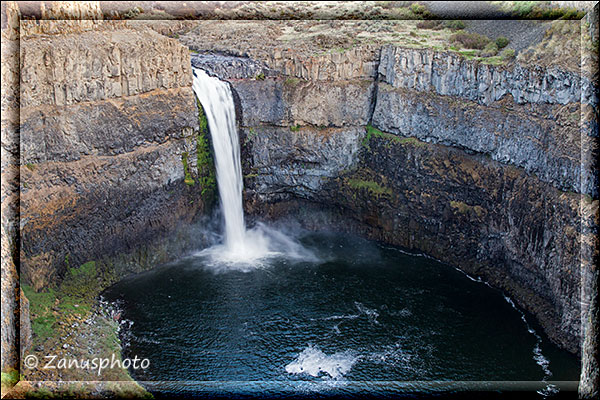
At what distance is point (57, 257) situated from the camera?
35.2m

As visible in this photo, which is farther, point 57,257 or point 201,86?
point 201,86

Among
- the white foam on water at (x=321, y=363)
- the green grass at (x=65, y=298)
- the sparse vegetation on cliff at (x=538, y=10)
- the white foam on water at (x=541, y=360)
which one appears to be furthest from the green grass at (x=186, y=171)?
the sparse vegetation on cliff at (x=538, y=10)

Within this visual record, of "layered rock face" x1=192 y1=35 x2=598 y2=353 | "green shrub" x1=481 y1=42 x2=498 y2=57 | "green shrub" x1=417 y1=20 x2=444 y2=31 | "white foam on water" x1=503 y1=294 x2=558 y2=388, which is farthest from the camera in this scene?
"green shrub" x1=417 y1=20 x2=444 y2=31

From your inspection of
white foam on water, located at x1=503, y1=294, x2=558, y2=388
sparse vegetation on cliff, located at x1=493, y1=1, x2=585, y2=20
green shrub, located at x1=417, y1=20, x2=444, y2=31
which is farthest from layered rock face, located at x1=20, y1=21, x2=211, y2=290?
white foam on water, located at x1=503, y1=294, x2=558, y2=388

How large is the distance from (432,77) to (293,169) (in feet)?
33.7

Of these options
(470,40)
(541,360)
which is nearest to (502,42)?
(470,40)

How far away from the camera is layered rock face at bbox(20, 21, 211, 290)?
3425 cm

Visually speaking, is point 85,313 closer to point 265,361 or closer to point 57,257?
point 57,257

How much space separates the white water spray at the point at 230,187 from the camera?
4194cm

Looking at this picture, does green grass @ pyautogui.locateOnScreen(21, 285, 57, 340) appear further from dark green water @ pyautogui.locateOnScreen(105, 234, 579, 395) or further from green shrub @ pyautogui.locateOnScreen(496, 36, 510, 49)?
green shrub @ pyautogui.locateOnScreen(496, 36, 510, 49)

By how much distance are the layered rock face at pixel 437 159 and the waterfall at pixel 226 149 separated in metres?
0.73

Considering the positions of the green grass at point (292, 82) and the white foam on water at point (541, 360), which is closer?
the white foam on water at point (541, 360)

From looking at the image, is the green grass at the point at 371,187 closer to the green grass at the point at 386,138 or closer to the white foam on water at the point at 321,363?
the green grass at the point at 386,138

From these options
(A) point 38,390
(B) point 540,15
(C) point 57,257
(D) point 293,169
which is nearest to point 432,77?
(B) point 540,15
